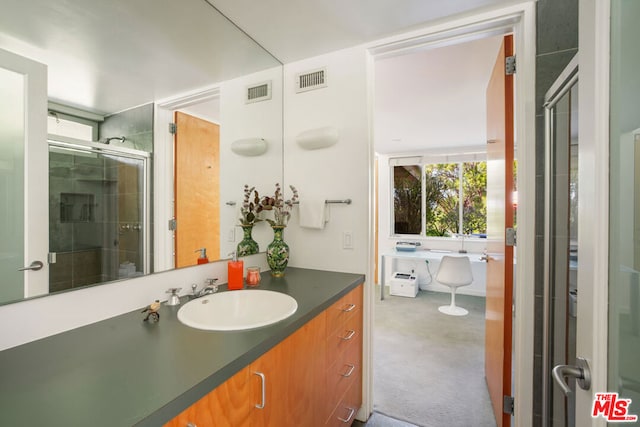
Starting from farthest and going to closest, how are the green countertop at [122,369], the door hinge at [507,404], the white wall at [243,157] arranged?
the white wall at [243,157]
the door hinge at [507,404]
the green countertop at [122,369]

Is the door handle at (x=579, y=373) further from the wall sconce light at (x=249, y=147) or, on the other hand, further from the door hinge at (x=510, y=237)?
the wall sconce light at (x=249, y=147)

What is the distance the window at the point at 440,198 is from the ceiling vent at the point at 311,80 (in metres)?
3.64

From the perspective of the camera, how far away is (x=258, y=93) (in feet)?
6.10

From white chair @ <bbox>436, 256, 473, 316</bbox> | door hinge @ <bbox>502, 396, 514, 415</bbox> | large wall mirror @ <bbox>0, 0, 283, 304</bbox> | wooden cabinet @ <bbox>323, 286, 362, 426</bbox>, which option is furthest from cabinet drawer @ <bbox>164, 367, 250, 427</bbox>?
white chair @ <bbox>436, 256, 473, 316</bbox>

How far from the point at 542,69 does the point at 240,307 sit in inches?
70.9

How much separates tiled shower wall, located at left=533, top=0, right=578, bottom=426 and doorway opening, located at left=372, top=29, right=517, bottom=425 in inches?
7.7

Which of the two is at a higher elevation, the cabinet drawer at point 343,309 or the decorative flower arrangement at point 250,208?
the decorative flower arrangement at point 250,208

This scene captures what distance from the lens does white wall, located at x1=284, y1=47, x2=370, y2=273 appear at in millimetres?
1746

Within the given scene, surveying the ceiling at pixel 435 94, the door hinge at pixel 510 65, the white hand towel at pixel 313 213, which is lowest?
the white hand towel at pixel 313 213

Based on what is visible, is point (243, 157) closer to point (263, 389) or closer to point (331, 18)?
point (331, 18)

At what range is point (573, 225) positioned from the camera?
1.12 m

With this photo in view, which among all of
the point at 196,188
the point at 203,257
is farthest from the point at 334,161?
the point at 203,257

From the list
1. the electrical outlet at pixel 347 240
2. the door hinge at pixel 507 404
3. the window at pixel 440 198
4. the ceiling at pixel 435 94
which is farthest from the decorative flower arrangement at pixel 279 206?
the window at pixel 440 198

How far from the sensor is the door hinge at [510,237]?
1478mm
